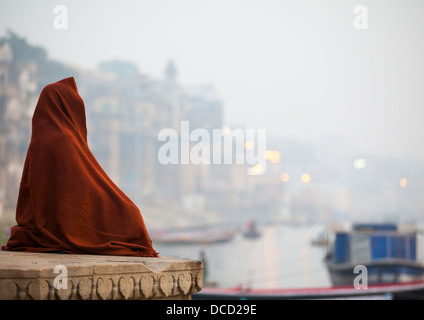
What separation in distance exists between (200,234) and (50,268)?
135 ft

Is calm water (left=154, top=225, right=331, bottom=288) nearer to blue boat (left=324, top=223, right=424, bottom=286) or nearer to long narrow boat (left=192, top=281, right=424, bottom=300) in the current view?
blue boat (left=324, top=223, right=424, bottom=286)

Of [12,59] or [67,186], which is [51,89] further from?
[12,59]

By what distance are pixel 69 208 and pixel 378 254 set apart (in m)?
15.0

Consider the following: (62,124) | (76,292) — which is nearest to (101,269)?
(76,292)

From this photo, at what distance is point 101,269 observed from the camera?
1806 mm

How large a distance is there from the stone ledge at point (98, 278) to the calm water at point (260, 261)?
2308 cm

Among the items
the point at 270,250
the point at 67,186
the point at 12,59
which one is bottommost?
the point at 270,250

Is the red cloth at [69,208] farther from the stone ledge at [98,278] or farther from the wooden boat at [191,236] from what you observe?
the wooden boat at [191,236]

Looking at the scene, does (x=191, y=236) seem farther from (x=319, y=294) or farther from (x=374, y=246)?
(x=319, y=294)

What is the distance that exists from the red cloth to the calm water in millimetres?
22774

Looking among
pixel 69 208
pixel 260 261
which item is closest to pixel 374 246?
pixel 69 208

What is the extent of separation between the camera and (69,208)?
231cm

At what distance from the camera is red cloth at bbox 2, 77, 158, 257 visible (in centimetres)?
230

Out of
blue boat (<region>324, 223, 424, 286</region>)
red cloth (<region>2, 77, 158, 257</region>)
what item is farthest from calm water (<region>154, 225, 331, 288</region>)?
red cloth (<region>2, 77, 158, 257</region>)
